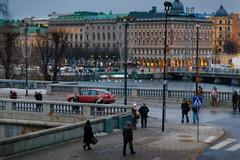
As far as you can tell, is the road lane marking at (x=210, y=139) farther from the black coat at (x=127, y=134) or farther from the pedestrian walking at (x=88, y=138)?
the pedestrian walking at (x=88, y=138)

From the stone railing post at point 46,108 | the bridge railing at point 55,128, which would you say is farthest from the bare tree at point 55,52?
the stone railing post at point 46,108

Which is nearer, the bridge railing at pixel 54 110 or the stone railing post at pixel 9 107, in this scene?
the bridge railing at pixel 54 110

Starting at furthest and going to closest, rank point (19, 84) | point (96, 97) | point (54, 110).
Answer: point (19, 84) < point (96, 97) < point (54, 110)

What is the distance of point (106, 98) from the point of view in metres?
43.6

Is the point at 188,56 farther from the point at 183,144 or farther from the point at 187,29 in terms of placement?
the point at 183,144

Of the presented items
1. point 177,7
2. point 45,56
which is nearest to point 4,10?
point 45,56

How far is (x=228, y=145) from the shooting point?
28.0 metres

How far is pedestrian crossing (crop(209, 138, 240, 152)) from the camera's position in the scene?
27.1 m

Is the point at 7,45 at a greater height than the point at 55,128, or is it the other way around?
the point at 7,45

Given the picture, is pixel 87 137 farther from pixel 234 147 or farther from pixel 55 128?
pixel 234 147

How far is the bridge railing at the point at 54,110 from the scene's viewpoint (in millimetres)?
35094

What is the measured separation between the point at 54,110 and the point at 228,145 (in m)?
12.6

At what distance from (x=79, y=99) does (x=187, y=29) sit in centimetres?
15750

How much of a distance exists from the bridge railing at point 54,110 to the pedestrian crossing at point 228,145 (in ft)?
22.8
